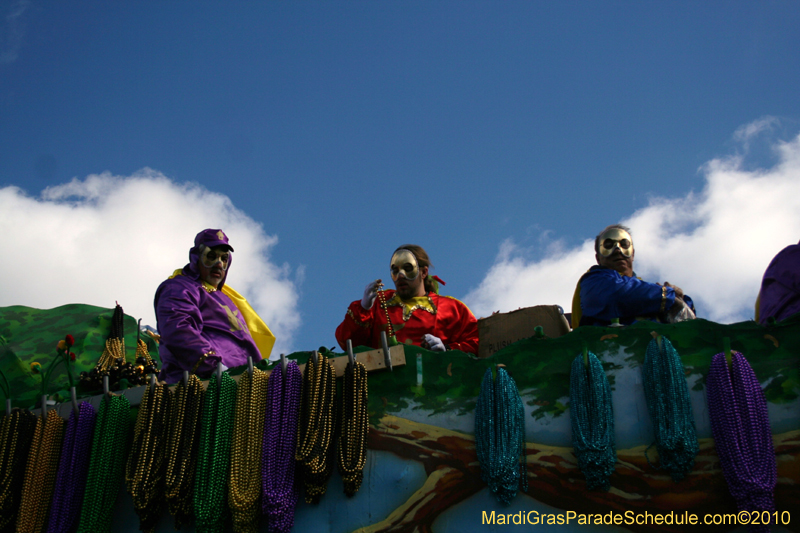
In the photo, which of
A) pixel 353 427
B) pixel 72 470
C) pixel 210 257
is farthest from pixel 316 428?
pixel 210 257

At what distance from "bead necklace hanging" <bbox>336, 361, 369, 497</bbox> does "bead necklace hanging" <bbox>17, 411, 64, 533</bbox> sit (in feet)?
7.21

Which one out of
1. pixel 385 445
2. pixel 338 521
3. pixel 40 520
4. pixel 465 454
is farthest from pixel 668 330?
pixel 40 520

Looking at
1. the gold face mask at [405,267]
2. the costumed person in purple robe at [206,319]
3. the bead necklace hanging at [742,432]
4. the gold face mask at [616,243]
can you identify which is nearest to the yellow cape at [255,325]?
the costumed person in purple robe at [206,319]

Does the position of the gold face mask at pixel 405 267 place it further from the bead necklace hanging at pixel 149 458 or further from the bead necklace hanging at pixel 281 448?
the bead necklace hanging at pixel 149 458

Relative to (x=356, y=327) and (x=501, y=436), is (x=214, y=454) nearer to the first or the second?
(x=356, y=327)

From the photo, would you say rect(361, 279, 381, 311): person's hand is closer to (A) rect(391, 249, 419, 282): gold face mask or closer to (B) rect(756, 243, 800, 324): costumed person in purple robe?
(A) rect(391, 249, 419, 282): gold face mask

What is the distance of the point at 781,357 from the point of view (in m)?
4.35

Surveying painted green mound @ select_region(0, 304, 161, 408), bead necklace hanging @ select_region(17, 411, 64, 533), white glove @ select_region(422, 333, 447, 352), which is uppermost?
painted green mound @ select_region(0, 304, 161, 408)

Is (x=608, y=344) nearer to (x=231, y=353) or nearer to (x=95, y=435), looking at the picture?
(x=231, y=353)

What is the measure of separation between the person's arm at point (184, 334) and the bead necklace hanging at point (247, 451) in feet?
1.99

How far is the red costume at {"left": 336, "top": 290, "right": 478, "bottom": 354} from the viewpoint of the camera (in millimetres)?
6152

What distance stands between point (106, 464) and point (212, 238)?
2185mm

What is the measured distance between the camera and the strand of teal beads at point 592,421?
430 cm

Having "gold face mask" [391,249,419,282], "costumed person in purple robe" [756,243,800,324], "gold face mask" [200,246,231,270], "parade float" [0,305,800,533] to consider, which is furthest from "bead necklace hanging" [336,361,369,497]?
"costumed person in purple robe" [756,243,800,324]
